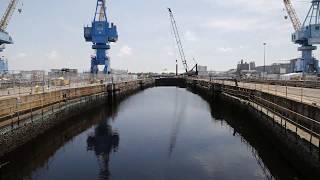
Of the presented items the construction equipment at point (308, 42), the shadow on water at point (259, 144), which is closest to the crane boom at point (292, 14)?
the construction equipment at point (308, 42)

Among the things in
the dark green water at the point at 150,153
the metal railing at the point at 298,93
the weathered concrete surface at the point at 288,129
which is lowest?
the dark green water at the point at 150,153

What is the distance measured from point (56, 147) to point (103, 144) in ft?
12.6

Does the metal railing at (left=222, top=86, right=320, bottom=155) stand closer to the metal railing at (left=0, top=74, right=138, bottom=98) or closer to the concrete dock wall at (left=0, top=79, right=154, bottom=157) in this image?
the concrete dock wall at (left=0, top=79, right=154, bottom=157)

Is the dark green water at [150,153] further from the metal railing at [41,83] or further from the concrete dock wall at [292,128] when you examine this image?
the metal railing at [41,83]

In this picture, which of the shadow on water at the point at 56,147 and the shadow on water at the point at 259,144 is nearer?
the shadow on water at the point at 259,144

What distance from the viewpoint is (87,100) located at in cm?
5600

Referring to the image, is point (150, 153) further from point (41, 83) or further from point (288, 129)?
point (41, 83)

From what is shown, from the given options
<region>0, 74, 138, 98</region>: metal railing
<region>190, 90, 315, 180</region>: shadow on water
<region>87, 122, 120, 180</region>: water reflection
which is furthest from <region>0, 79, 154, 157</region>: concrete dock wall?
<region>190, 90, 315, 180</region>: shadow on water

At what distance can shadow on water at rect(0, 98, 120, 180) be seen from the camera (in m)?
23.9

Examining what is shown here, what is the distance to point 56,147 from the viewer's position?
102ft

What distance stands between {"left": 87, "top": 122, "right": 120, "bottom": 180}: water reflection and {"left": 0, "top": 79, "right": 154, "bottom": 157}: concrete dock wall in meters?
4.42

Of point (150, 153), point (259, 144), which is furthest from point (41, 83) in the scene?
point (259, 144)

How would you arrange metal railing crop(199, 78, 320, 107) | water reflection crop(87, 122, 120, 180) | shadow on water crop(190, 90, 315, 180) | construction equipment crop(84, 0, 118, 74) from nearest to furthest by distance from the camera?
shadow on water crop(190, 90, 315, 180) → water reflection crop(87, 122, 120, 180) → metal railing crop(199, 78, 320, 107) → construction equipment crop(84, 0, 118, 74)

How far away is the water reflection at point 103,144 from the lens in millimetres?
25234
